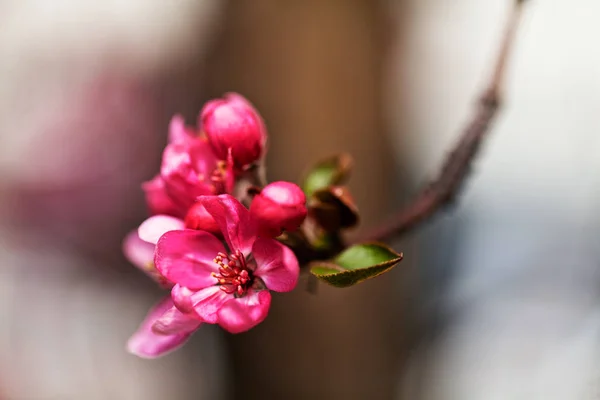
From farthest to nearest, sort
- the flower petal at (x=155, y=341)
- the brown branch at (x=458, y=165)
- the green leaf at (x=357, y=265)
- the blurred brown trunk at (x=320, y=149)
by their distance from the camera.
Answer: the blurred brown trunk at (x=320, y=149) < the brown branch at (x=458, y=165) < the flower petal at (x=155, y=341) < the green leaf at (x=357, y=265)

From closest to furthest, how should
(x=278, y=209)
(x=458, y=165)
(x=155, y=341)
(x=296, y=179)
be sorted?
(x=278, y=209) < (x=155, y=341) < (x=458, y=165) < (x=296, y=179)

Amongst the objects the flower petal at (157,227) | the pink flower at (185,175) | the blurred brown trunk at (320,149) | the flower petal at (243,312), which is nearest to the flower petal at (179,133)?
the pink flower at (185,175)

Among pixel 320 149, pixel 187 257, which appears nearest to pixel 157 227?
pixel 187 257

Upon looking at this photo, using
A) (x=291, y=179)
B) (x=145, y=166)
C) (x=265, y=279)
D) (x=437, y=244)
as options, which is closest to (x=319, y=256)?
(x=265, y=279)

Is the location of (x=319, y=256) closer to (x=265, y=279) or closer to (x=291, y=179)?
(x=265, y=279)

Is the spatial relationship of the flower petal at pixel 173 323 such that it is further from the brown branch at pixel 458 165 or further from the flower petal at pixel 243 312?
the brown branch at pixel 458 165

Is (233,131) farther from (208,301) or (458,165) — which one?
(458,165)

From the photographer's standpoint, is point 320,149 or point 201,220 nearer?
point 201,220
